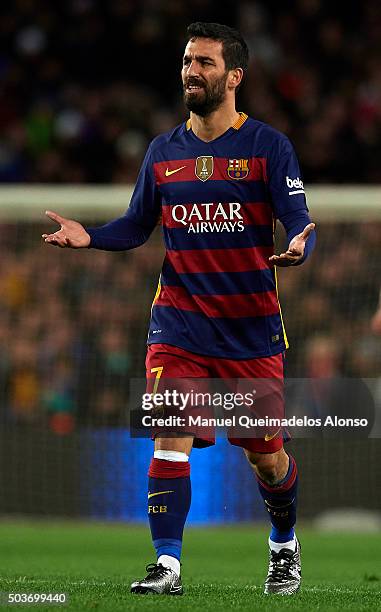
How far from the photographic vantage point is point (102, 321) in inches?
476

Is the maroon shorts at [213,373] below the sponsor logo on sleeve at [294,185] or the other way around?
below

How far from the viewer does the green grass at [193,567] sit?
5.64 m

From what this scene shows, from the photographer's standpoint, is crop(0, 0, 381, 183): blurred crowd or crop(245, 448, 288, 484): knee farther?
crop(0, 0, 381, 183): blurred crowd

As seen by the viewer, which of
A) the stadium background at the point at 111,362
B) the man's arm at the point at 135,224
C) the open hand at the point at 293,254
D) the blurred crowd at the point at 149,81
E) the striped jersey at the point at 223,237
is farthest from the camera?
the blurred crowd at the point at 149,81

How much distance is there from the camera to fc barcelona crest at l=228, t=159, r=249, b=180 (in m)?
6.27

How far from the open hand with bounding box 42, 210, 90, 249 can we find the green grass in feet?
4.84

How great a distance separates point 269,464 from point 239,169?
1336 mm

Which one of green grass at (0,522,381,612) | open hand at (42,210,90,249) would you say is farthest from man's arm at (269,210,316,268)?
green grass at (0,522,381,612)

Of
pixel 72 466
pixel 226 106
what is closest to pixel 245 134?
pixel 226 106

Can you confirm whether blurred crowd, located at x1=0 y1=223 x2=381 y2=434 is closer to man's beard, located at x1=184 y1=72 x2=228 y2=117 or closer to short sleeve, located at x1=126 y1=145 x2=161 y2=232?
short sleeve, located at x1=126 y1=145 x2=161 y2=232

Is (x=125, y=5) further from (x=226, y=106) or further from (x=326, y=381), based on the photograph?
(x=226, y=106)

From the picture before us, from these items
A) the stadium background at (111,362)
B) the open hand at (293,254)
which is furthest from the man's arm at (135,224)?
the stadium background at (111,362)

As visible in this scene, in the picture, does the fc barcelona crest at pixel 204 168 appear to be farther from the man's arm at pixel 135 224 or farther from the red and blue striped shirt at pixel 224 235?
the man's arm at pixel 135 224

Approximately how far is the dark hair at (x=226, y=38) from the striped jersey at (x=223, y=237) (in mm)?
333
